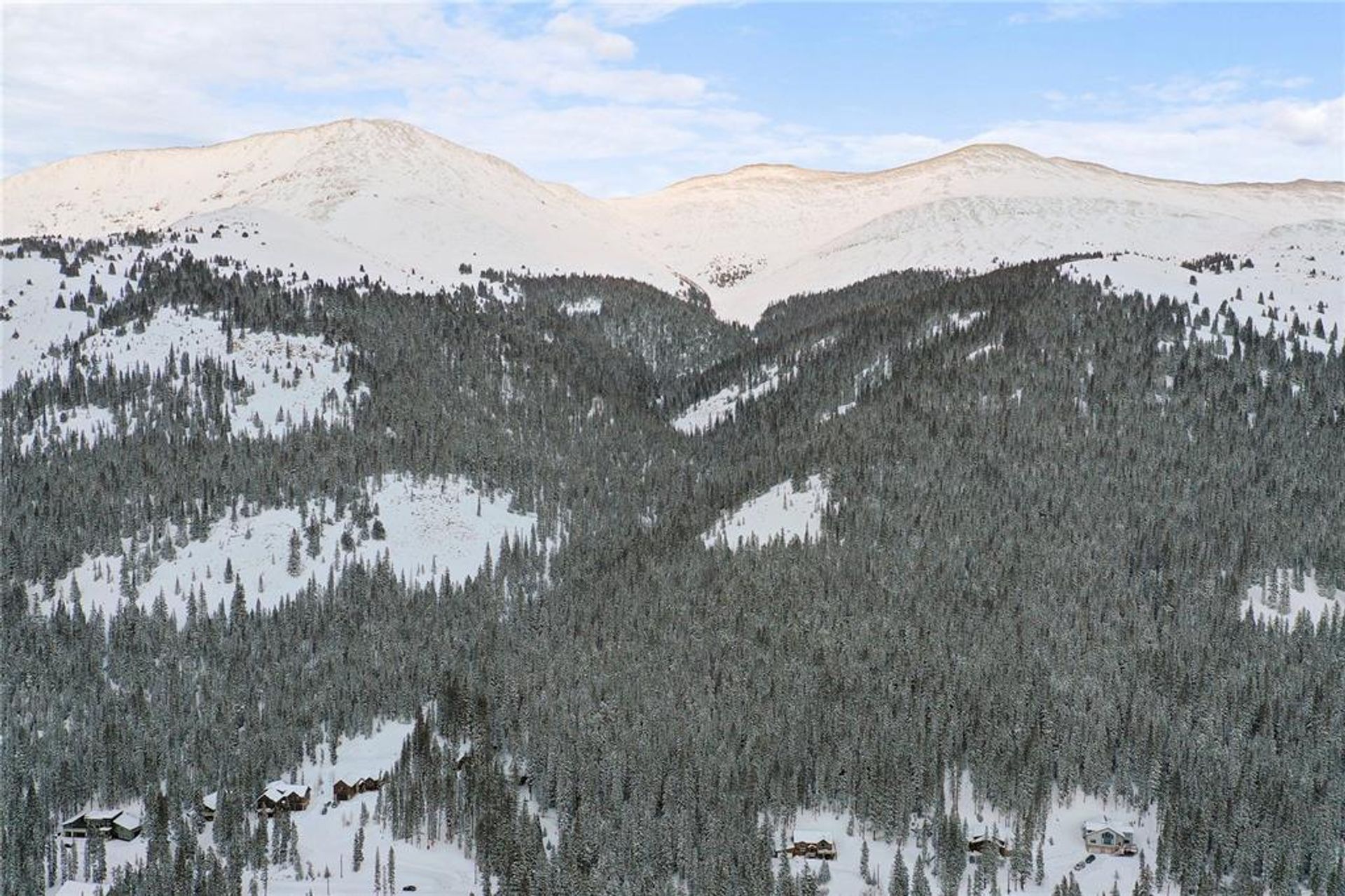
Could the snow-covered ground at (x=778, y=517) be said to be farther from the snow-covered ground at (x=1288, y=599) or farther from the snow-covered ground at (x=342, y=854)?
the snow-covered ground at (x=342, y=854)

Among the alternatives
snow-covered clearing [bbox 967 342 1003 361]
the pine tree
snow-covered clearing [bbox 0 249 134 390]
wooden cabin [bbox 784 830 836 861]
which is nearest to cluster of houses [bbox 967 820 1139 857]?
the pine tree

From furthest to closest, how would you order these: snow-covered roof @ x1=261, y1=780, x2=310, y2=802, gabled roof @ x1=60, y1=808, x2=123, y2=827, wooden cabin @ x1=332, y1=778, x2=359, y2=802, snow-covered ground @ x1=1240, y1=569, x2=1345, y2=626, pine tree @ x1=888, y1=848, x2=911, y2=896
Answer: snow-covered ground @ x1=1240, y1=569, x2=1345, y2=626
wooden cabin @ x1=332, y1=778, x2=359, y2=802
snow-covered roof @ x1=261, y1=780, x2=310, y2=802
gabled roof @ x1=60, y1=808, x2=123, y2=827
pine tree @ x1=888, y1=848, x2=911, y2=896

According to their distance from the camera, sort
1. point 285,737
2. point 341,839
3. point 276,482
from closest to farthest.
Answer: point 341,839 → point 285,737 → point 276,482

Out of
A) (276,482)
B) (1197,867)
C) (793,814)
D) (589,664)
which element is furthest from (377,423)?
(1197,867)

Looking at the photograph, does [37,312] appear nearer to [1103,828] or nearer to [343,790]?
[343,790]

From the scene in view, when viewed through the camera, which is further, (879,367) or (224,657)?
(879,367)

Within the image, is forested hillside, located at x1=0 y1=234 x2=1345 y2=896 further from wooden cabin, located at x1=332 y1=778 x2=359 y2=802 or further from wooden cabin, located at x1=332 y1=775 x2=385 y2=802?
wooden cabin, located at x1=332 y1=778 x2=359 y2=802

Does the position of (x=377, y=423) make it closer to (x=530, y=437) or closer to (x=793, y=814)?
(x=530, y=437)
